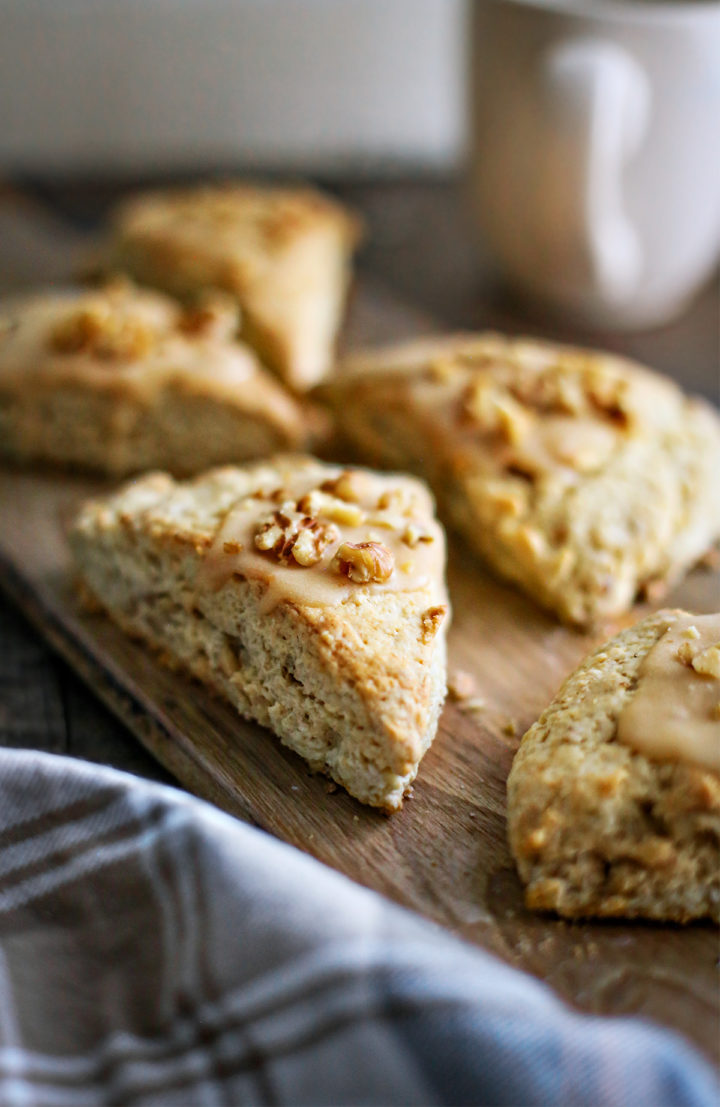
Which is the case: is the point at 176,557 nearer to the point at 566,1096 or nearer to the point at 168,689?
the point at 168,689

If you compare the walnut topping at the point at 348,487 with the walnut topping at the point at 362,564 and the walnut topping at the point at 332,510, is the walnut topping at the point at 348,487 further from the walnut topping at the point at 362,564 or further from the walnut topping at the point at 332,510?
the walnut topping at the point at 362,564

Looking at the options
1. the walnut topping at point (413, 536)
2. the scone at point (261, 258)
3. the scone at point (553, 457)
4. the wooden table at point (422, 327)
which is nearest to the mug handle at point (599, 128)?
the wooden table at point (422, 327)

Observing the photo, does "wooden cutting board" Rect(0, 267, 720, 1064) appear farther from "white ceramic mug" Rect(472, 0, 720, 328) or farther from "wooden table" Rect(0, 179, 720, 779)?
"white ceramic mug" Rect(472, 0, 720, 328)

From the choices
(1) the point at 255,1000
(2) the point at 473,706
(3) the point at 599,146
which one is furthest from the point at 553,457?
(1) the point at 255,1000

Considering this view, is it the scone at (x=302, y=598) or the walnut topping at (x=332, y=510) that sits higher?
the walnut topping at (x=332, y=510)

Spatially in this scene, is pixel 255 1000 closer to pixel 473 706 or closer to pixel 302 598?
pixel 302 598

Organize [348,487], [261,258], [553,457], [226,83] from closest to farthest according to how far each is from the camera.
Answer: [348,487] < [553,457] < [261,258] < [226,83]
